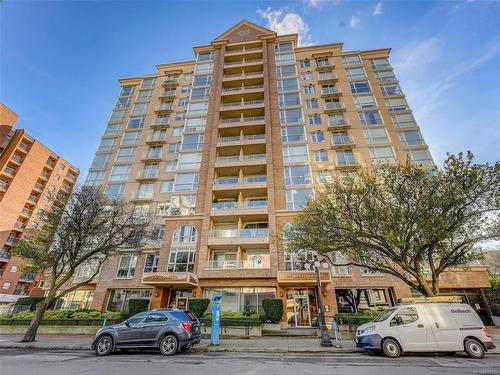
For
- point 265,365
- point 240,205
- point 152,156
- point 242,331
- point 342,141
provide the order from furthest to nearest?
point 152,156, point 342,141, point 240,205, point 242,331, point 265,365

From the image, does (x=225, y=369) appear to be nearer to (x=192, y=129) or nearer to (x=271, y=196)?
(x=271, y=196)

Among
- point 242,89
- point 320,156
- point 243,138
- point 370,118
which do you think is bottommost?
point 320,156

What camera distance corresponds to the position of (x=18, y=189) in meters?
41.8

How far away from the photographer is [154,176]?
32.1m

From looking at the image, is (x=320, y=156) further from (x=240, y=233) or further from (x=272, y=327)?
(x=272, y=327)

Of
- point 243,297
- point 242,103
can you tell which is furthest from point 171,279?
point 242,103

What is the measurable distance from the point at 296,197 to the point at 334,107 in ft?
49.6

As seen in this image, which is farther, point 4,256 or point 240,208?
point 4,256

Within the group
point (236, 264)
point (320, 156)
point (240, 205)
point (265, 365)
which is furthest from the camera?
point (320, 156)

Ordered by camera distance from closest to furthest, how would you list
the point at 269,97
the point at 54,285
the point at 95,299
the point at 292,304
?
the point at 54,285
the point at 292,304
the point at 95,299
the point at 269,97

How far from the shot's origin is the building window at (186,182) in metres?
29.3

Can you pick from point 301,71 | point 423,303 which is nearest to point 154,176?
point 301,71

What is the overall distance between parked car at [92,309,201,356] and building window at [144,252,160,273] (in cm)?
1573

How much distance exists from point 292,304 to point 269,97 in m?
25.6
